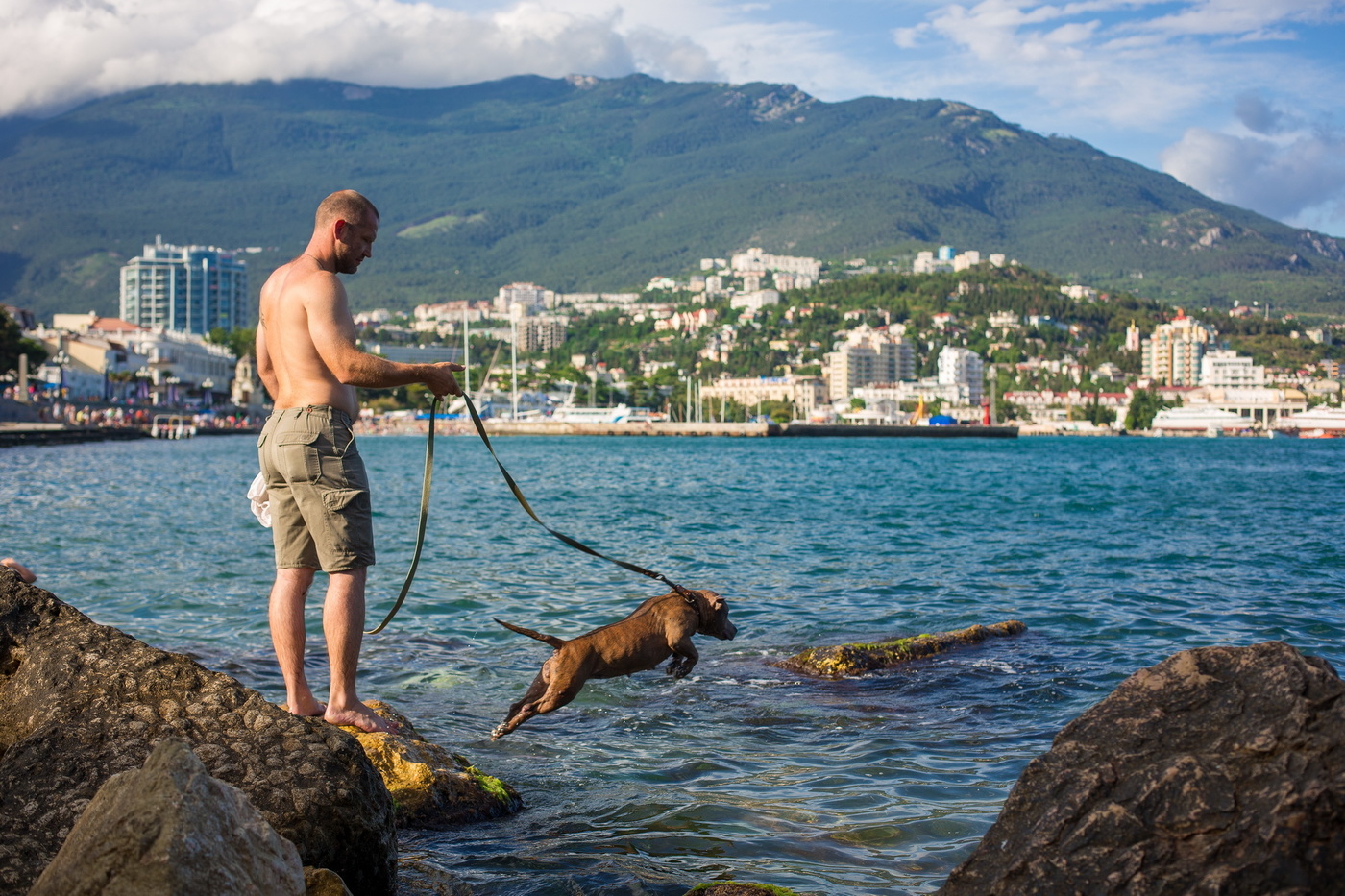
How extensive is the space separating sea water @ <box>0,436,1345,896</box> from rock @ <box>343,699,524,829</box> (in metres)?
0.10

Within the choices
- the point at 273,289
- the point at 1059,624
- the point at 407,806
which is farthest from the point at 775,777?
the point at 1059,624

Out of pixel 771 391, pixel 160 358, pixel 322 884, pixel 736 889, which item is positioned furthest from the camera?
pixel 771 391

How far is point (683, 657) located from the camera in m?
4.59

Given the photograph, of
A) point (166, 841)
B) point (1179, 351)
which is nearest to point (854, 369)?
point (1179, 351)

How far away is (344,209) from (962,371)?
19451 cm

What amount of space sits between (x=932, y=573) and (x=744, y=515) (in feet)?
29.4

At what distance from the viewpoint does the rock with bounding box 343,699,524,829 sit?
461 centimetres

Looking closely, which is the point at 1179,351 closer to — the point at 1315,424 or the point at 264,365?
the point at 1315,424

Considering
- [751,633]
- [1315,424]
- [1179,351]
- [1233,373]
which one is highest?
[1179,351]

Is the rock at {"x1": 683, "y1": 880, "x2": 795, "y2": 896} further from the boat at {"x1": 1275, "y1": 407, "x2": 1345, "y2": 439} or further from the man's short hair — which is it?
the boat at {"x1": 1275, "y1": 407, "x2": 1345, "y2": 439}

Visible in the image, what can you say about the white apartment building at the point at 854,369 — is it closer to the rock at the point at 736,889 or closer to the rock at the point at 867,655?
the rock at the point at 867,655

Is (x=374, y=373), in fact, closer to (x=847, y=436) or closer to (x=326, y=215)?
(x=326, y=215)

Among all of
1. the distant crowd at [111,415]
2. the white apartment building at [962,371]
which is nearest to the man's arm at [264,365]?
the distant crowd at [111,415]

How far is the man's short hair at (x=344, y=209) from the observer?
4.63 m
